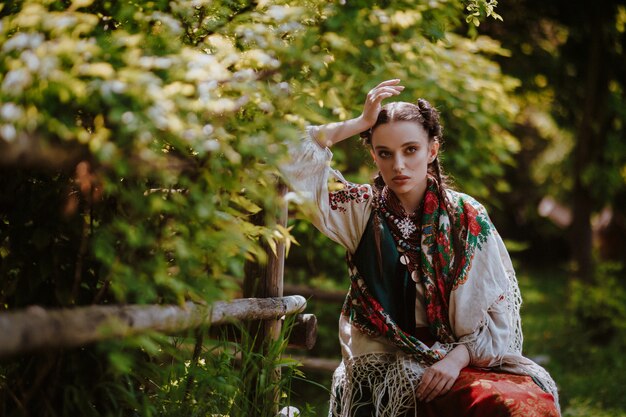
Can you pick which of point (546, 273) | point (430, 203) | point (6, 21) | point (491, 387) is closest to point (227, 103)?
point (6, 21)

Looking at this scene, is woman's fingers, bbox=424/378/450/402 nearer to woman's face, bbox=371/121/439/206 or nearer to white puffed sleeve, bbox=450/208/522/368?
white puffed sleeve, bbox=450/208/522/368

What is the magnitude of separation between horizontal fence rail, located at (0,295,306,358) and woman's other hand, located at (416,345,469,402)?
81cm

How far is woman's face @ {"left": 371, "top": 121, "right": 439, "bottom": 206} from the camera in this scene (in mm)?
2758

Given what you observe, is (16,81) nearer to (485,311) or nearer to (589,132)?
(485,311)

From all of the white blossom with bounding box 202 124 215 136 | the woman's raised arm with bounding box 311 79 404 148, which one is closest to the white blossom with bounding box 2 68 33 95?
the white blossom with bounding box 202 124 215 136

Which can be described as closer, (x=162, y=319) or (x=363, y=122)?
(x=162, y=319)

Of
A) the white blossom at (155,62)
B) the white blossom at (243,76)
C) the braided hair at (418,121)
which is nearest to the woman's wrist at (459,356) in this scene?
the braided hair at (418,121)

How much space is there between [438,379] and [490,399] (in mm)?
209

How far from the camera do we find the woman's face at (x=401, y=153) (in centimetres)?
276

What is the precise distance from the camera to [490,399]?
8.11 feet

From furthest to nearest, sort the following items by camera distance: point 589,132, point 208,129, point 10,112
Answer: point 589,132, point 208,129, point 10,112

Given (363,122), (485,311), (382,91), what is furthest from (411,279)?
(382,91)

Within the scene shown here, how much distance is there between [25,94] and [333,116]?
3.07 metres

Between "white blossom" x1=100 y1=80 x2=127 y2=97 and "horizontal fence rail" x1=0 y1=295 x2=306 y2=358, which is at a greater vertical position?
"white blossom" x1=100 y1=80 x2=127 y2=97
